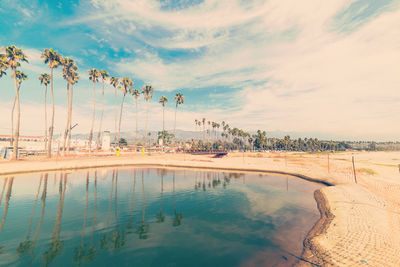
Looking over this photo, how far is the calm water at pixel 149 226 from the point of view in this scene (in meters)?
10.6

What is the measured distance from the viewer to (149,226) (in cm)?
1494

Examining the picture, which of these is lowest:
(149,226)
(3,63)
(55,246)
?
(149,226)

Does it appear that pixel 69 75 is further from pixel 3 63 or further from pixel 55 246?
pixel 55 246

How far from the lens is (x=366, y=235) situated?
39.5 ft

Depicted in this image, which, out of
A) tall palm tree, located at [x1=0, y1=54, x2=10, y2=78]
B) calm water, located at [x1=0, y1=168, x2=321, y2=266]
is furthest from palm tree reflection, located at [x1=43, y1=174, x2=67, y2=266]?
tall palm tree, located at [x1=0, y1=54, x2=10, y2=78]

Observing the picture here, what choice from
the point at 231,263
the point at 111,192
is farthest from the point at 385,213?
the point at 111,192

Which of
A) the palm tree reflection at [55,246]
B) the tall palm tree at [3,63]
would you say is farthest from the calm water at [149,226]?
the tall palm tree at [3,63]

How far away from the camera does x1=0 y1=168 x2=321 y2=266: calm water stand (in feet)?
34.9

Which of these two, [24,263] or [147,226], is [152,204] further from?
[24,263]

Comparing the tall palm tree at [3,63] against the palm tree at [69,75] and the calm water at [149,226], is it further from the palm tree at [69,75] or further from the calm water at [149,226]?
the calm water at [149,226]

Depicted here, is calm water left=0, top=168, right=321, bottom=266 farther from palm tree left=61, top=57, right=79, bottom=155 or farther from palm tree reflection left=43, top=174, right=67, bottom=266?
palm tree left=61, top=57, right=79, bottom=155

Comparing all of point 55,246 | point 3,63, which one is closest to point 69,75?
point 3,63

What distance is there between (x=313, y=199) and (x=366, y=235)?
12.0 m

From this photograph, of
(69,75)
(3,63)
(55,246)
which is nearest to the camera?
(55,246)
